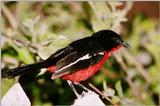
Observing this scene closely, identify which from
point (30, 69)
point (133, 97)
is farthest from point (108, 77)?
point (30, 69)

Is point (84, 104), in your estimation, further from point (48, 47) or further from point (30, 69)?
point (48, 47)

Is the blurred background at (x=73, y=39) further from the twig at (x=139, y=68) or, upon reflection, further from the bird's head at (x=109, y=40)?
the bird's head at (x=109, y=40)

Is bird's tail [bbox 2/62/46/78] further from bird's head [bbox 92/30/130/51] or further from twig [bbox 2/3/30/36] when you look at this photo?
twig [bbox 2/3/30/36]

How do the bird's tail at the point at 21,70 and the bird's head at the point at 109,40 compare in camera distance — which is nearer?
the bird's tail at the point at 21,70

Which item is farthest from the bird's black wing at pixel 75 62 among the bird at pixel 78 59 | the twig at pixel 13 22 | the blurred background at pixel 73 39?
the twig at pixel 13 22

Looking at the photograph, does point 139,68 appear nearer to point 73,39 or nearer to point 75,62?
point 73,39

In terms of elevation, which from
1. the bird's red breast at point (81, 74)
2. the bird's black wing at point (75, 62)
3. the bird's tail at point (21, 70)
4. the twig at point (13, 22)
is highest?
the twig at point (13, 22)
